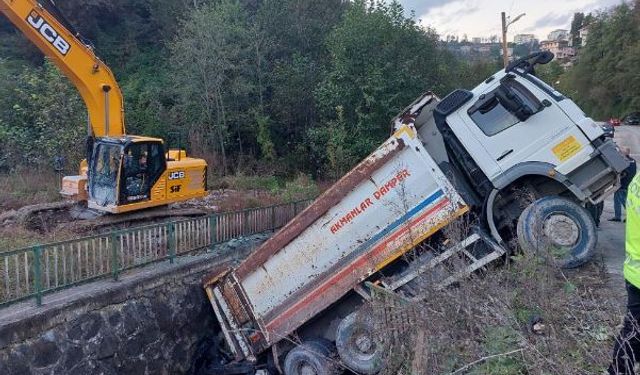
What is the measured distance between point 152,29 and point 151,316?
21810 mm

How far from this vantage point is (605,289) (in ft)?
18.7

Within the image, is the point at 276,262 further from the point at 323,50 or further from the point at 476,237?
the point at 323,50

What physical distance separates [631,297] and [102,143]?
31.5ft

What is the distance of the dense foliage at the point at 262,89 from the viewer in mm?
17688

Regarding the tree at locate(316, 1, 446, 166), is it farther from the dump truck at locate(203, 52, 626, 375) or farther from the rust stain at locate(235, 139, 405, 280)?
the rust stain at locate(235, 139, 405, 280)

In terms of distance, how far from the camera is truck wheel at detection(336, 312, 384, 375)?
648cm

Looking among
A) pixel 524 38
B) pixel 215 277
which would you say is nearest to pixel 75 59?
pixel 215 277

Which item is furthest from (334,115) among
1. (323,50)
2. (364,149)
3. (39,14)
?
(39,14)

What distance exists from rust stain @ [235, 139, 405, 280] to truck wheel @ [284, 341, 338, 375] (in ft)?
4.03

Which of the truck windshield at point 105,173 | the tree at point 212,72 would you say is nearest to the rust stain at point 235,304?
the truck windshield at point 105,173

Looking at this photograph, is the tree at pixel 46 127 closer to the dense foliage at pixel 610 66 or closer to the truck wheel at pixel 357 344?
the truck wheel at pixel 357 344

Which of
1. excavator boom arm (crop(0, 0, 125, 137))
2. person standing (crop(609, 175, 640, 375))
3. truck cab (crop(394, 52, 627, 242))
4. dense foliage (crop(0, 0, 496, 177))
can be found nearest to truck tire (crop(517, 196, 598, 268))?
truck cab (crop(394, 52, 627, 242))

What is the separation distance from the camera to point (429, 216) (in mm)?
6426

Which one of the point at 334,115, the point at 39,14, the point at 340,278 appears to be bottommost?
the point at 340,278
